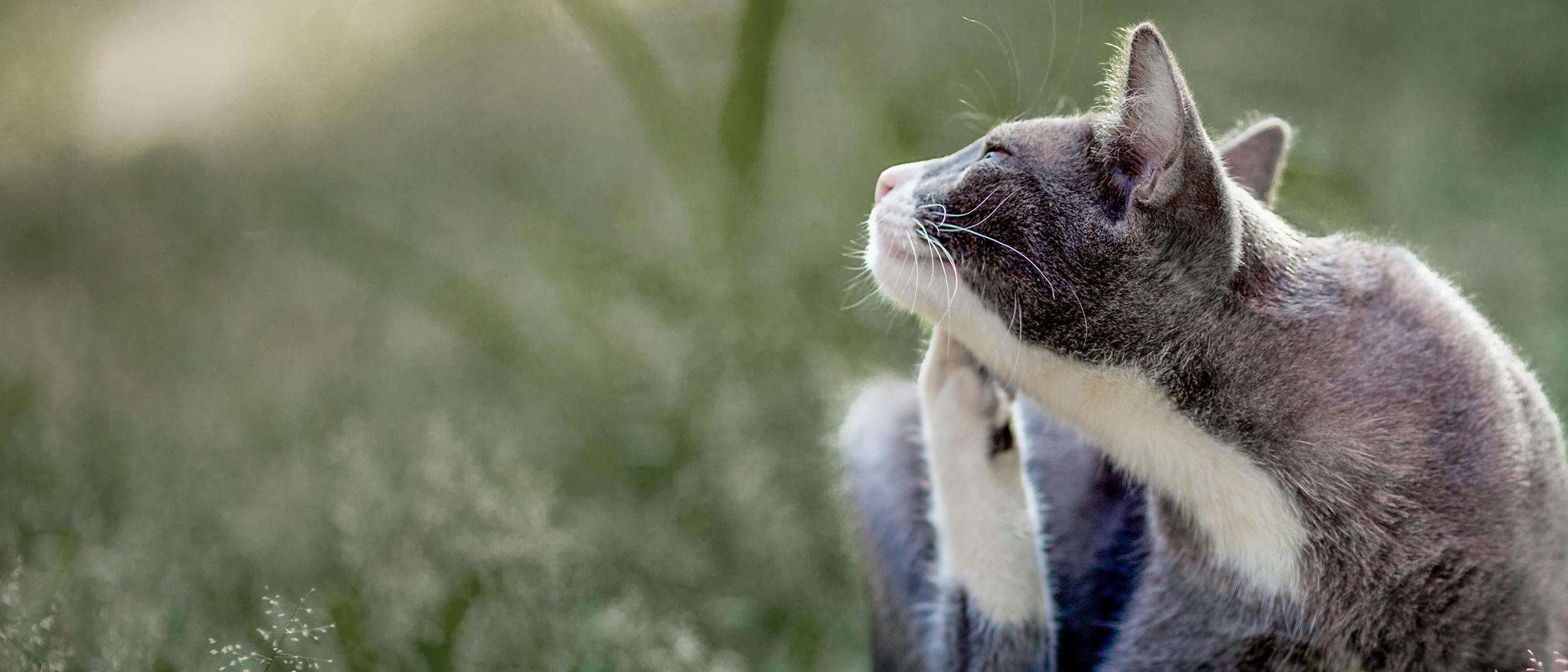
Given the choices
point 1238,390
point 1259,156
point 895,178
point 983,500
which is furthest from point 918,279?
point 1259,156

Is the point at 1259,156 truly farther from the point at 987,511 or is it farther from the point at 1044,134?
the point at 987,511

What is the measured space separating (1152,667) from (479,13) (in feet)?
11.1

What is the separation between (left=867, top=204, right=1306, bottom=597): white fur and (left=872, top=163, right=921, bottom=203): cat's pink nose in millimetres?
85

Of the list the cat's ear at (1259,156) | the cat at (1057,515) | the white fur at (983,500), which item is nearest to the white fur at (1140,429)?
the white fur at (983,500)

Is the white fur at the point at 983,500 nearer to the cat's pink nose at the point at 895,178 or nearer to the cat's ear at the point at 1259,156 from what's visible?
the cat's pink nose at the point at 895,178

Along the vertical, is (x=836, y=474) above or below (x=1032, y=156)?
below

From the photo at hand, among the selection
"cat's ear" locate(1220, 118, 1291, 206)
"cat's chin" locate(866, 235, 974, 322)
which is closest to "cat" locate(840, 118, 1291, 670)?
"cat's ear" locate(1220, 118, 1291, 206)

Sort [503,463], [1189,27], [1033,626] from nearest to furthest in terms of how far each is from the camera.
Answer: [1033,626] → [503,463] → [1189,27]

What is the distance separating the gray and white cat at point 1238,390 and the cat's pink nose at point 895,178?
41mm

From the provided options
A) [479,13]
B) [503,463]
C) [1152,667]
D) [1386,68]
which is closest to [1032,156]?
[1152,667]

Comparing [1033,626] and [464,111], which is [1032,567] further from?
[464,111]

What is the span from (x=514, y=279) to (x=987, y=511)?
2.56 meters

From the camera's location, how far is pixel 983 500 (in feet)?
7.26

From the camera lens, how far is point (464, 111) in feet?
16.7
